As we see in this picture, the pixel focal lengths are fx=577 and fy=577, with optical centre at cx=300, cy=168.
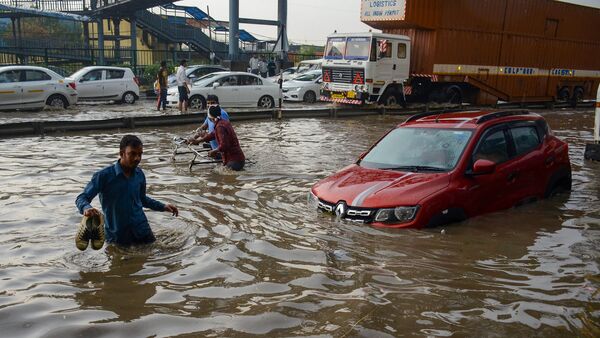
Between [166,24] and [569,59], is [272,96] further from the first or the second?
[166,24]

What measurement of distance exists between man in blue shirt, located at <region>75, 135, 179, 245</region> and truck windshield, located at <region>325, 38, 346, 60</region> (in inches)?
635

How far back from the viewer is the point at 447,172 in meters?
6.33

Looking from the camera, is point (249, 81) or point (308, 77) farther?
point (308, 77)

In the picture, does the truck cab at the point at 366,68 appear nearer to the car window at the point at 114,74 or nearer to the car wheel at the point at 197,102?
the car wheel at the point at 197,102

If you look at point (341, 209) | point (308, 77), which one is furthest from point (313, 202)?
Result: point (308, 77)

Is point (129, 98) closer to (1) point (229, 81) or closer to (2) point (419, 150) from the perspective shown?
(1) point (229, 81)

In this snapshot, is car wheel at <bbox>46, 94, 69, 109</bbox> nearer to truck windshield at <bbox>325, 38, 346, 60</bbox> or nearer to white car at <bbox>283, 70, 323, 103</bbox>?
white car at <bbox>283, 70, 323, 103</bbox>

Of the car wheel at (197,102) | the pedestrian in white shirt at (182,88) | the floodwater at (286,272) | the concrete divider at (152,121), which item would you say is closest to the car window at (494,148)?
the floodwater at (286,272)

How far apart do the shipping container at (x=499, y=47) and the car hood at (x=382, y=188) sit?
1488 centimetres

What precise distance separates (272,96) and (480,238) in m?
16.0

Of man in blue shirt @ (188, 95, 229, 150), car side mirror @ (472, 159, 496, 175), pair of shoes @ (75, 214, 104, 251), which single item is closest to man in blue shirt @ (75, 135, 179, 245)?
pair of shoes @ (75, 214, 104, 251)

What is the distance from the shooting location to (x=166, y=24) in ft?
126

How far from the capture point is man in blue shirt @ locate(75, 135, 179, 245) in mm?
4832

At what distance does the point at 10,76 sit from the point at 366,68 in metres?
11.4
